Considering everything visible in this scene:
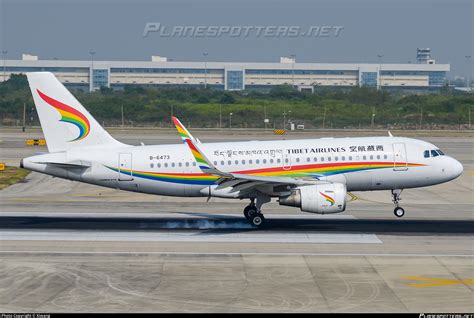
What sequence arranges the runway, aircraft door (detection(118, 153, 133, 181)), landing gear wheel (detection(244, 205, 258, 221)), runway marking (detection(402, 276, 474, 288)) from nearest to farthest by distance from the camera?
the runway < runway marking (detection(402, 276, 474, 288)) < landing gear wheel (detection(244, 205, 258, 221)) < aircraft door (detection(118, 153, 133, 181))

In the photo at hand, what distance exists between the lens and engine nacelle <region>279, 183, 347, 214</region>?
36062 mm

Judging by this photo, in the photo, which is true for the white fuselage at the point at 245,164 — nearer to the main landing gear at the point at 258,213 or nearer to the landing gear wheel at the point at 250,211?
the main landing gear at the point at 258,213

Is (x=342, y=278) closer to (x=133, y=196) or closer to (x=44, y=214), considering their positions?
(x=44, y=214)

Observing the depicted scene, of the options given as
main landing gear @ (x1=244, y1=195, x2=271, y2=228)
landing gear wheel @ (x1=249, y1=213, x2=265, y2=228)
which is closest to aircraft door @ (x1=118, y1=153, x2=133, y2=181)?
main landing gear @ (x1=244, y1=195, x2=271, y2=228)

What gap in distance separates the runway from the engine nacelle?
4.26ft

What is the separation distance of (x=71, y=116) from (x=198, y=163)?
6816 mm

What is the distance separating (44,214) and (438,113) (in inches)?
4108

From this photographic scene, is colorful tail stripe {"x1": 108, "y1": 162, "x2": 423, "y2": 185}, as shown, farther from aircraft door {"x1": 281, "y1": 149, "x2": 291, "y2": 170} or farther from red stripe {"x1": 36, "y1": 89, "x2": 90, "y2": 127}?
red stripe {"x1": 36, "y1": 89, "x2": 90, "y2": 127}

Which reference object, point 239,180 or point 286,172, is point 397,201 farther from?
point 239,180

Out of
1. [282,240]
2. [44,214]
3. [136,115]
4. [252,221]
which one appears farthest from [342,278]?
[136,115]

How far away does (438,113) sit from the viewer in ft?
447

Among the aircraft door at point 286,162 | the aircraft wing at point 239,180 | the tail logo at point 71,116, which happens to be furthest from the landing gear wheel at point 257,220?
the tail logo at point 71,116

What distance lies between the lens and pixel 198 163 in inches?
1510

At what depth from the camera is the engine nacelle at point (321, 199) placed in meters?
36.1
